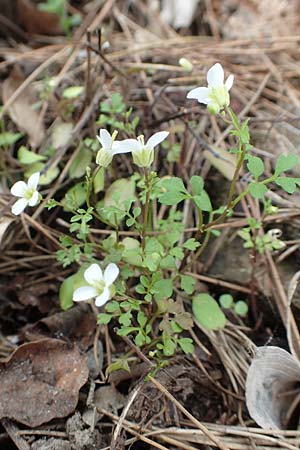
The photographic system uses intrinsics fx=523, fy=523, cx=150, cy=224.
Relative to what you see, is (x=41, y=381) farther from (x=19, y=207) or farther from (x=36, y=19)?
(x=36, y=19)

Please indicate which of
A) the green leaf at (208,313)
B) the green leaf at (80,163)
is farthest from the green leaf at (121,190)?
the green leaf at (208,313)

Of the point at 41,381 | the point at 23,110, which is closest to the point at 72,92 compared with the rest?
the point at 23,110

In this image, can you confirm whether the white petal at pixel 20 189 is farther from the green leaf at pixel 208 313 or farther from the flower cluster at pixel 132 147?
the green leaf at pixel 208 313

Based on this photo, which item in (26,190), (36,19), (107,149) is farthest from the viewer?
(36,19)

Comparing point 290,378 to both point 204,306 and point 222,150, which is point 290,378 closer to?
point 204,306

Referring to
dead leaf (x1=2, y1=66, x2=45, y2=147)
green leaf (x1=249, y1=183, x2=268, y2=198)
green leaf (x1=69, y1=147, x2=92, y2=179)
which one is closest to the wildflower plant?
green leaf (x1=249, y1=183, x2=268, y2=198)

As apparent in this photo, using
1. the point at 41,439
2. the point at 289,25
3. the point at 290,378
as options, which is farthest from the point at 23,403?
the point at 289,25

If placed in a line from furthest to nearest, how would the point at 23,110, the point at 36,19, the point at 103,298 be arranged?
the point at 36,19, the point at 23,110, the point at 103,298
